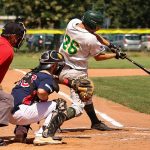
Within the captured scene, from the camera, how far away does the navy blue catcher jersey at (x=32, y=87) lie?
Answer: 7473mm

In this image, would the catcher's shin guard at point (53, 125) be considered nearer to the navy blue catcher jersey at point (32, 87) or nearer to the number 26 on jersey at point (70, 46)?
the navy blue catcher jersey at point (32, 87)

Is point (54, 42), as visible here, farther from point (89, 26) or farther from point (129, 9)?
point (89, 26)

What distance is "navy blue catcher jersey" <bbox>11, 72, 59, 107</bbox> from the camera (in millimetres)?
7473

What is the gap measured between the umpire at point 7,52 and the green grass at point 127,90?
5.76 metres

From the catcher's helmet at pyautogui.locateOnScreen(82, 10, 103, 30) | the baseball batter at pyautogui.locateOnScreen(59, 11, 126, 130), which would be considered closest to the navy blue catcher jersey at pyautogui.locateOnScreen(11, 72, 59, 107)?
the baseball batter at pyautogui.locateOnScreen(59, 11, 126, 130)

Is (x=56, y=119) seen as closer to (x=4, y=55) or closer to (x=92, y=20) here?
(x=4, y=55)

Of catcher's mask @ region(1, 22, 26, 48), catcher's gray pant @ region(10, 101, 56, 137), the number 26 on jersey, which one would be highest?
catcher's mask @ region(1, 22, 26, 48)

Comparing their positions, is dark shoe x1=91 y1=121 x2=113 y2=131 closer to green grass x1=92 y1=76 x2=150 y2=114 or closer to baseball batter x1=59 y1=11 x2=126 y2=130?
baseball batter x1=59 y1=11 x2=126 y2=130

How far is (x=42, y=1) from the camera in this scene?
45812mm

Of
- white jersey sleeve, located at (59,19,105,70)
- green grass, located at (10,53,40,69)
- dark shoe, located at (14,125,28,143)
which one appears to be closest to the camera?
dark shoe, located at (14,125,28,143)

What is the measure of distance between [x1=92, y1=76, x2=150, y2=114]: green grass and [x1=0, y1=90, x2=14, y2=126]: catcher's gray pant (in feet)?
18.9

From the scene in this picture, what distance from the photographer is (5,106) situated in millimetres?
7414

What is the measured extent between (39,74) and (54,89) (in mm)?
339

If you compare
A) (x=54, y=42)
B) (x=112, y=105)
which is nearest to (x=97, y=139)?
(x=112, y=105)
